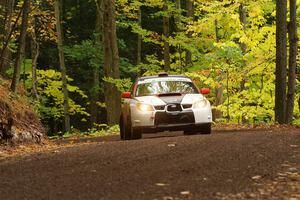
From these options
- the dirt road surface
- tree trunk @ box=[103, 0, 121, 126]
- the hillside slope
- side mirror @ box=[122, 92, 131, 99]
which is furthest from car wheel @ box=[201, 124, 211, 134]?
tree trunk @ box=[103, 0, 121, 126]

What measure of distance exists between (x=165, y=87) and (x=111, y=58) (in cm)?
1049

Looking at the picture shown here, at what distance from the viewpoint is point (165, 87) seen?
13508mm

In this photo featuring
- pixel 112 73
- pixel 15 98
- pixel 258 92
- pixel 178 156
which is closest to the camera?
pixel 178 156

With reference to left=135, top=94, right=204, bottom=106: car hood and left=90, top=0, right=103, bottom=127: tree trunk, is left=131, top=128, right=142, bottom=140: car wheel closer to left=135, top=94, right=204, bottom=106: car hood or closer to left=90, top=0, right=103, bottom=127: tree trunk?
left=135, top=94, right=204, bottom=106: car hood

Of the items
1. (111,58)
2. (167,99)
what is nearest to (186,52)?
(111,58)

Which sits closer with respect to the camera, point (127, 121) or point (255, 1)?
point (127, 121)

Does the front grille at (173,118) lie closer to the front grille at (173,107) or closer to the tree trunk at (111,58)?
the front grille at (173,107)

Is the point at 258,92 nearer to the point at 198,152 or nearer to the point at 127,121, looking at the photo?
the point at 127,121

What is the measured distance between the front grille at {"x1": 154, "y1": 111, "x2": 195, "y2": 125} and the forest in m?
4.61

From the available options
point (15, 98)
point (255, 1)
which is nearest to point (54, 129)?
point (255, 1)

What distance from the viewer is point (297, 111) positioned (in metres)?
23.1

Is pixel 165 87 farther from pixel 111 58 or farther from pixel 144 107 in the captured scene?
pixel 111 58

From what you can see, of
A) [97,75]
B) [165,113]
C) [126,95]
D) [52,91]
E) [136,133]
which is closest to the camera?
[165,113]

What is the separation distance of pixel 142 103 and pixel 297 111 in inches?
491
